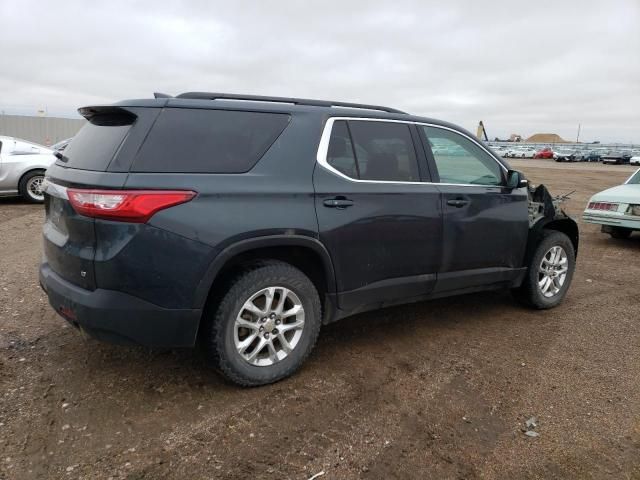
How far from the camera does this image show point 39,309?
4.46m

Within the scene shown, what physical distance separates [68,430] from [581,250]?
763 centimetres

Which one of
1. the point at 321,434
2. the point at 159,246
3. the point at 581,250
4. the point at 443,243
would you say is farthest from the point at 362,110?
the point at 581,250

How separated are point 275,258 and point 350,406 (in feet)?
3.36

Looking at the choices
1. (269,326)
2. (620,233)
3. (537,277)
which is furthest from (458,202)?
(620,233)

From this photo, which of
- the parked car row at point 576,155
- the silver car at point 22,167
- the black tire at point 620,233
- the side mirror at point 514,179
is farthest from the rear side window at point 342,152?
the parked car row at point 576,155

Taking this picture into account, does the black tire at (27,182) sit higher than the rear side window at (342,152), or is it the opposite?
the rear side window at (342,152)

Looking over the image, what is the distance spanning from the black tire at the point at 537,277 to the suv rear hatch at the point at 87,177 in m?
3.62

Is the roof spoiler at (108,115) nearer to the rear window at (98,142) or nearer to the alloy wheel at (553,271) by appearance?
the rear window at (98,142)

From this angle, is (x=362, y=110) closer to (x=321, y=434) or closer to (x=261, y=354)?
(x=261, y=354)

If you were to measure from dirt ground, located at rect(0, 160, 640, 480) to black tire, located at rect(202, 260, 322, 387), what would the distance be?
0.42 feet

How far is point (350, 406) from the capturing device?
10.1ft

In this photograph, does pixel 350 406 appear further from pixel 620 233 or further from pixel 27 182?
pixel 27 182

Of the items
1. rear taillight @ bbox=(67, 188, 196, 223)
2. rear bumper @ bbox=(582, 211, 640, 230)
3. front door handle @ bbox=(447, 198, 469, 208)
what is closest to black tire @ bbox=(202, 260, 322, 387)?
rear taillight @ bbox=(67, 188, 196, 223)

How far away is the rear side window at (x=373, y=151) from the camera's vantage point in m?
3.47
